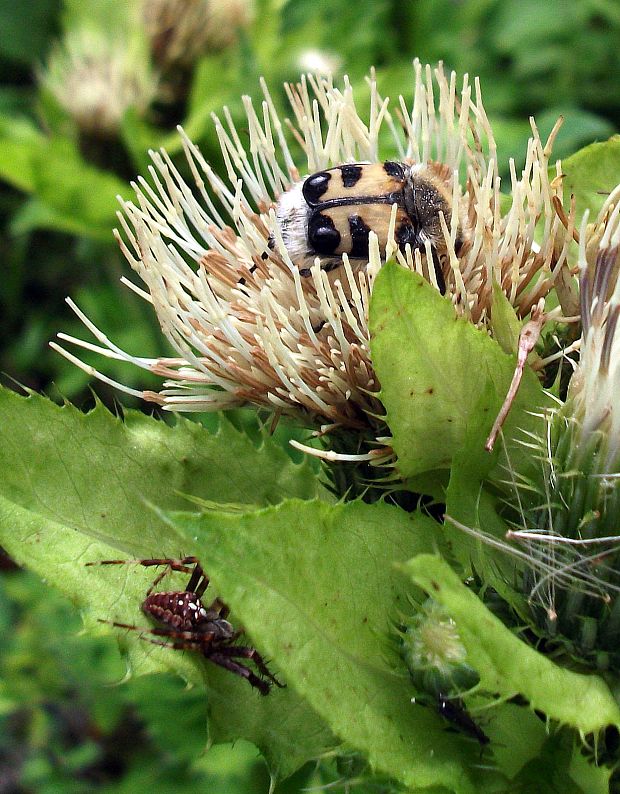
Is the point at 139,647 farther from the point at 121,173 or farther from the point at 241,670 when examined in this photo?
the point at 121,173

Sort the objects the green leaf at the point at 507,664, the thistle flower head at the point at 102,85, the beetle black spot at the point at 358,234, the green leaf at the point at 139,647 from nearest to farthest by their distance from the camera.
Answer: the green leaf at the point at 507,664 → the green leaf at the point at 139,647 → the beetle black spot at the point at 358,234 → the thistle flower head at the point at 102,85

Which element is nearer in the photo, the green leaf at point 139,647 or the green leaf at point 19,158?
the green leaf at point 139,647

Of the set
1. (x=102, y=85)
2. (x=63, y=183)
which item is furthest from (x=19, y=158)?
(x=102, y=85)

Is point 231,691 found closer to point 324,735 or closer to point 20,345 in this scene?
point 324,735

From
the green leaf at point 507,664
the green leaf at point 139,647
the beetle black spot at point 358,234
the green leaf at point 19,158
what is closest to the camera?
the green leaf at point 507,664

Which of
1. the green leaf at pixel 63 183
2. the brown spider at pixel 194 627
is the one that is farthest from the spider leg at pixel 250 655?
the green leaf at pixel 63 183

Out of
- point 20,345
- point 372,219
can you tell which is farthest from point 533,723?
point 20,345

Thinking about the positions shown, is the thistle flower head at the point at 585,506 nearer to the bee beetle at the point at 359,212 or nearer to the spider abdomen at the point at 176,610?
the bee beetle at the point at 359,212
